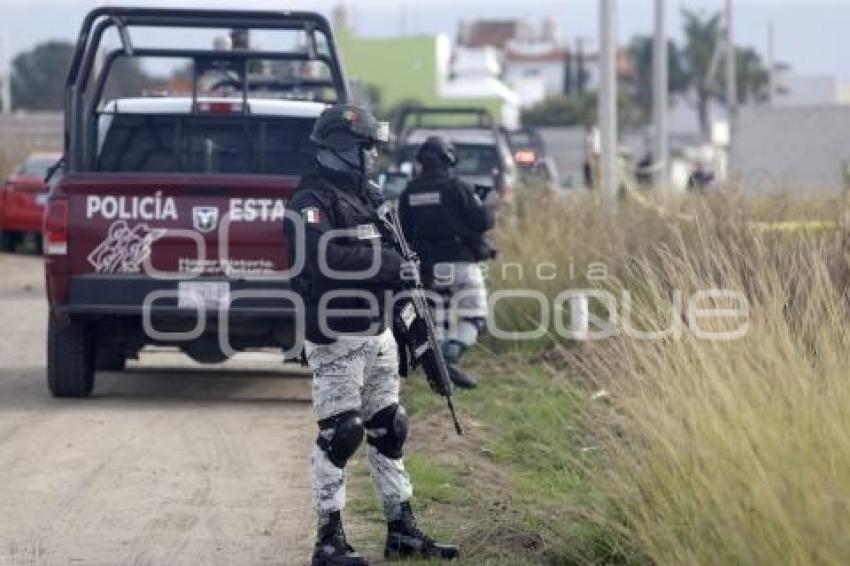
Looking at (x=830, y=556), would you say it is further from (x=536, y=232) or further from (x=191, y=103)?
(x=536, y=232)

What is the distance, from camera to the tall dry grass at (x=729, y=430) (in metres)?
5.88

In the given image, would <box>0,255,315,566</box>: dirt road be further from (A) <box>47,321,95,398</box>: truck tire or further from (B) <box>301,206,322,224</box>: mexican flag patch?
(B) <box>301,206,322,224</box>: mexican flag patch

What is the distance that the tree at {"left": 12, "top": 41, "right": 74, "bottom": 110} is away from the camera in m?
86.6

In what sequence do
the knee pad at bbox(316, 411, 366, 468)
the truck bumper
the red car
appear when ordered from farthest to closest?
the red car, the truck bumper, the knee pad at bbox(316, 411, 366, 468)

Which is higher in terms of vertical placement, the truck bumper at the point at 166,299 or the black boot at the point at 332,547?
the truck bumper at the point at 166,299

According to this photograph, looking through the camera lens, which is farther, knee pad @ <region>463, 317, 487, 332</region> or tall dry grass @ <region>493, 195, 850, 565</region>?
knee pad @ <region>463, 317, 487, 332</region>

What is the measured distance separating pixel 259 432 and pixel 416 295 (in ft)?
12.7

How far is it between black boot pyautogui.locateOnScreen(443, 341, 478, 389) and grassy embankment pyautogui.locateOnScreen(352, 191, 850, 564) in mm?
977

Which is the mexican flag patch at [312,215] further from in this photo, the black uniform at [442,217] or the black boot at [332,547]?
the black uniform at [442,217]

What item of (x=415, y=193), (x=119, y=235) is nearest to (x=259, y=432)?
(x=119, y=235)

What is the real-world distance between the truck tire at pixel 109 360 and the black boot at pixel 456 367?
2.41 meters

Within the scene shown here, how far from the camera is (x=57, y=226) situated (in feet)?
40.1

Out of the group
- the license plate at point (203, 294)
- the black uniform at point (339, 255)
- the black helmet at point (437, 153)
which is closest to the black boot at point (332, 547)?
the black uniform at point (339, 255)

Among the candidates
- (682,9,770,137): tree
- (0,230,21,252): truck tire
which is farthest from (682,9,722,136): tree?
(0,230,21,252): truck tire
